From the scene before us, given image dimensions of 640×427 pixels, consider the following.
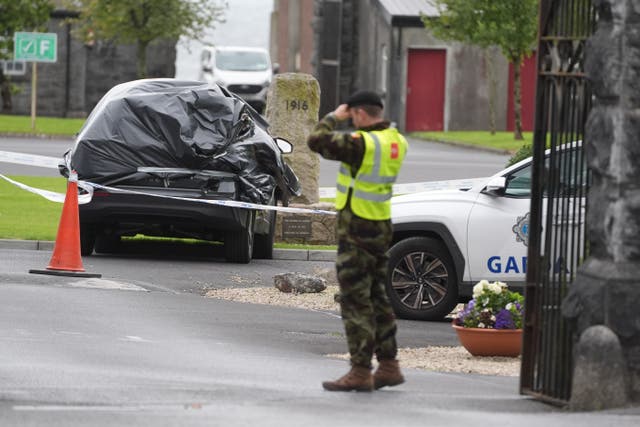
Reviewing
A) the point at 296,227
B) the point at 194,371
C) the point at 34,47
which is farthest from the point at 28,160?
the point at 34,47

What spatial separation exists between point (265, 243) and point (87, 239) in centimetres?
214

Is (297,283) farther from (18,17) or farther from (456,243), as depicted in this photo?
(18,17)

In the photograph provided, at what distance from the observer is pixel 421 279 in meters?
13.6

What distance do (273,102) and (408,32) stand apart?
3185 centimetres

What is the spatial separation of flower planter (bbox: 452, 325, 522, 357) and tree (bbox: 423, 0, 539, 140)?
32.1 m

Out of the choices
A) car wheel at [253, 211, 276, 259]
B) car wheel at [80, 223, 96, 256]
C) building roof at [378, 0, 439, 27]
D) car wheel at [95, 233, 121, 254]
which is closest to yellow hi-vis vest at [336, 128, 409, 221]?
car wheel at [80, 223, 96, 256]

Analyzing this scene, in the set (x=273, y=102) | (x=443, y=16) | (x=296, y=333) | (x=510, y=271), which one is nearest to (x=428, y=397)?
(x=296, y=333)

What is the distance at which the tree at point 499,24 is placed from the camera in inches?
1703

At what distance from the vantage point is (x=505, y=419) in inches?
332

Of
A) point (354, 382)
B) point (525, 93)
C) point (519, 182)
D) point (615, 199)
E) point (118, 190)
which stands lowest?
point (354, 382)

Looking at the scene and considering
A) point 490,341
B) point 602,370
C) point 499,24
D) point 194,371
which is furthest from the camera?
point 499,24

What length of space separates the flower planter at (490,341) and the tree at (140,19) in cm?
3961

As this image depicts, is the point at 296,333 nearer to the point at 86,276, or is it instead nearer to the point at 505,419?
the point at 86,276

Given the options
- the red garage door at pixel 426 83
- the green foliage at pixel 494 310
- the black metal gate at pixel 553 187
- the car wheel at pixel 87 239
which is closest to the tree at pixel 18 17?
the red garage door at pixel 426 83
